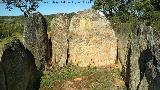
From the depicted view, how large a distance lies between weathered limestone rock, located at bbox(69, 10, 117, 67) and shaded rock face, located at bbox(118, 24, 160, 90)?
12.7 ft

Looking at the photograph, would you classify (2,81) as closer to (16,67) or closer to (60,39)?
(16,67)

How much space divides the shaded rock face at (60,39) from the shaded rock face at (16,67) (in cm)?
435

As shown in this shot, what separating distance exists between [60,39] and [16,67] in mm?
7156

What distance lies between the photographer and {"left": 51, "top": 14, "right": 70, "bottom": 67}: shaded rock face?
20453 millimetres

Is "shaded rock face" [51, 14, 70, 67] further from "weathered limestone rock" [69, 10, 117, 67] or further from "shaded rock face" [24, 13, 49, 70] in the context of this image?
"shaded rock face" [24, 13, 49, 70]

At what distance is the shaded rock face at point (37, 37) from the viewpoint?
19078 millimetres

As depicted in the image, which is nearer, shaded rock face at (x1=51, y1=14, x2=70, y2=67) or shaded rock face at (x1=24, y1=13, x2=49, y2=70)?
shaded rock face at (x1=24, y1=13, x2=49, y2=70)

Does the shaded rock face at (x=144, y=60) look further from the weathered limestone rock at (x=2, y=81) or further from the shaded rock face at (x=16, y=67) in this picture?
the weathered limestone rock at (x=2, y=81)

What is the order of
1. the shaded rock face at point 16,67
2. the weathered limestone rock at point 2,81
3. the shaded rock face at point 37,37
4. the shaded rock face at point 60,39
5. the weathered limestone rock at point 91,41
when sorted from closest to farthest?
the weathered limestone rock at point 2,81, the shaded rock face at point 16,67, the shaded rock face at point 37,37, the weathered limestone rock at point 91,41, the shaded rock face at point 60,39

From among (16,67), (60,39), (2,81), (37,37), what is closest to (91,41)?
(60,39)

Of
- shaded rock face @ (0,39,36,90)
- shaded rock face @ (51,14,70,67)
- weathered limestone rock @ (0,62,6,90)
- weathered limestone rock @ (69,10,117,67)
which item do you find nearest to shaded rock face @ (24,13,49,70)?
shaded rock face @ (51,14,70,67)

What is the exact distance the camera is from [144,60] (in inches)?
541

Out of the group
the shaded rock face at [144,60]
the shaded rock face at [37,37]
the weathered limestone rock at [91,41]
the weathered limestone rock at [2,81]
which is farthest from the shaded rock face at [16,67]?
the weathered limestone rock at [91,41]

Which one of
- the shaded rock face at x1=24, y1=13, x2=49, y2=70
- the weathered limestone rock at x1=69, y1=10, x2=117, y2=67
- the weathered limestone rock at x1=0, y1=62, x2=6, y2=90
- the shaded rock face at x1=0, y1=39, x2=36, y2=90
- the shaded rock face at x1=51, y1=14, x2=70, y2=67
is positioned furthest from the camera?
the shaded rock face at x1=51, y1=14, x2=70, y2=67
